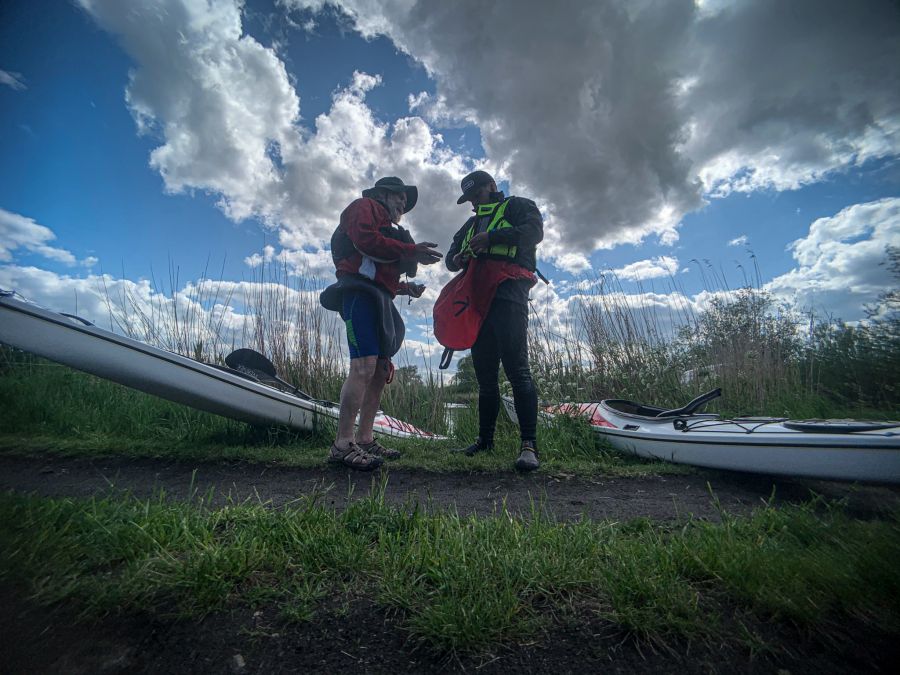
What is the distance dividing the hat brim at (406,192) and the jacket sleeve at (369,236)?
265mm

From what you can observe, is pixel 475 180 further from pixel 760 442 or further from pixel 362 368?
pixel 760 442

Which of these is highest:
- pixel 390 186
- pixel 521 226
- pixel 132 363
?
pixel 390 186

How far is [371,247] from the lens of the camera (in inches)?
122

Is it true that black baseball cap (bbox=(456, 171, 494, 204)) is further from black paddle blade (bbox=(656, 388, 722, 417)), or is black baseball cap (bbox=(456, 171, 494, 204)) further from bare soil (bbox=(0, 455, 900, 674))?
bare soil (bbox=(0, 455, 900, 674))

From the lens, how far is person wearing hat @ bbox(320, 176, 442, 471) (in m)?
3.04

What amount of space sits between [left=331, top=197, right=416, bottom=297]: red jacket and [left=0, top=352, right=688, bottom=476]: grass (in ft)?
5.06

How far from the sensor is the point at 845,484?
267 cm

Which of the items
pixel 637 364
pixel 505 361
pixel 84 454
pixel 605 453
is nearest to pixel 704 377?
pixel 637 364

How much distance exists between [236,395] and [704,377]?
5.61m

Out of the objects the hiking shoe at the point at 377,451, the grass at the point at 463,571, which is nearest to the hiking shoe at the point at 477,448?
the hiking shoe at the point at 377,451

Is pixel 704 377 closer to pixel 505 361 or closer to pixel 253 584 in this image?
pixel 505 361

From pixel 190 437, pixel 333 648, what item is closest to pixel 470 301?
pixel 333 648

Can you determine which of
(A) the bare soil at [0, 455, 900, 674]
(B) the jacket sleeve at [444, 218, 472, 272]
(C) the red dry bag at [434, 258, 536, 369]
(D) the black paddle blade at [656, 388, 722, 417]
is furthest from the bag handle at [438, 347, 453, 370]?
(A) the bare soil at [0, 455, 900, 674]

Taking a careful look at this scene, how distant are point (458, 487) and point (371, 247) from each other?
1.89 metres
